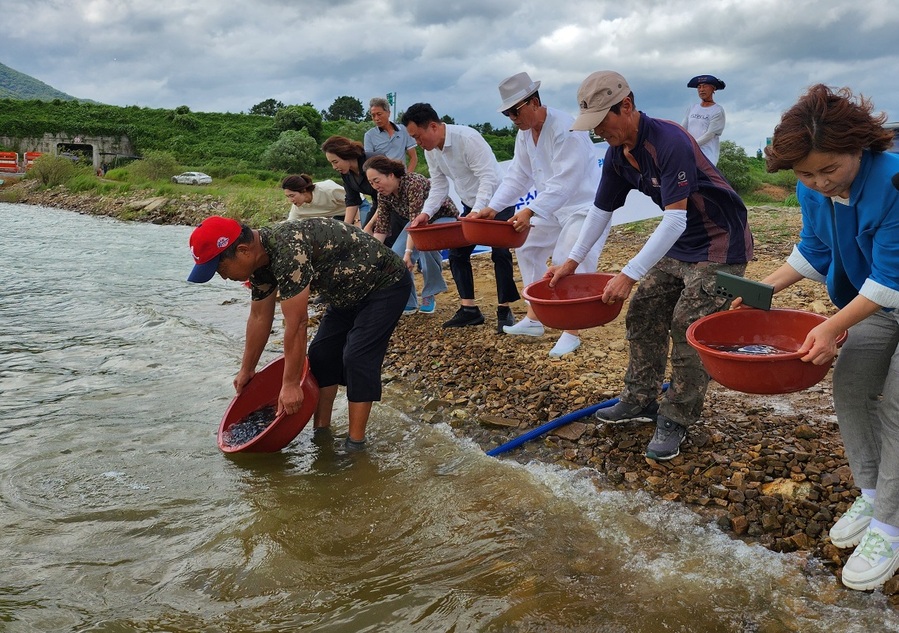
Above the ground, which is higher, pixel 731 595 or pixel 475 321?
pixel 475 321

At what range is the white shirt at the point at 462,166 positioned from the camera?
19.2ft

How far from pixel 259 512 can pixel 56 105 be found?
6128 cm

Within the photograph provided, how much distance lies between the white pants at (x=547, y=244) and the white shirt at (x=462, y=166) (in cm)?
53

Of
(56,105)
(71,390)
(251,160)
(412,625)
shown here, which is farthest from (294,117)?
(412,625)

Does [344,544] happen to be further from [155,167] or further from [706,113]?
[155,167]

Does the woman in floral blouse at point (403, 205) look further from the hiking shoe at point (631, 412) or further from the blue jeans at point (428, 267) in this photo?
the hiking shoe at point (631, 412)

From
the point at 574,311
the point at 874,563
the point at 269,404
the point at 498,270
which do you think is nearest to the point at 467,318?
the point at 498,270

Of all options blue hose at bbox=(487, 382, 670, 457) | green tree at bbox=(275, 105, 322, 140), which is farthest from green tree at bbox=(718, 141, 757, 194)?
green tree at bbox=(275, 105, 322, 140)

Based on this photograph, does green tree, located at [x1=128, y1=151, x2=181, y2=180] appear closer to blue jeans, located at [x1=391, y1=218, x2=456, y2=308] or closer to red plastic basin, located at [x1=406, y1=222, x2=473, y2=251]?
blue jeans, located at [x1=391, y1=218, x2=456, y2=308]

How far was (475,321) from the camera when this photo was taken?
638 centimetres

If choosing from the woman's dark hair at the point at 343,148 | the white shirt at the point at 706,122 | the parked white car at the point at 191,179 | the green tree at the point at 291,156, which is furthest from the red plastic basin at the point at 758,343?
the green tree at the point at 291,156

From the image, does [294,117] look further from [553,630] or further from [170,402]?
[553,630]

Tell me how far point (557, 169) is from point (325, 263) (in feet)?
7.04

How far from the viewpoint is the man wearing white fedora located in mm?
4902
